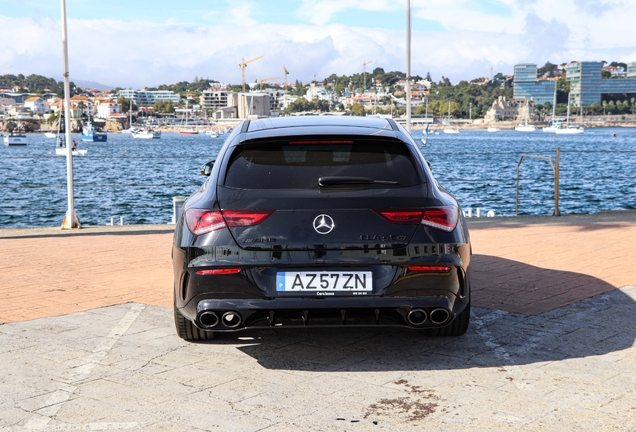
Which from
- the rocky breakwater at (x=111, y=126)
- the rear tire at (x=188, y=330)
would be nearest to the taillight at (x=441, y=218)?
the rear tire at (x=188, y=330)

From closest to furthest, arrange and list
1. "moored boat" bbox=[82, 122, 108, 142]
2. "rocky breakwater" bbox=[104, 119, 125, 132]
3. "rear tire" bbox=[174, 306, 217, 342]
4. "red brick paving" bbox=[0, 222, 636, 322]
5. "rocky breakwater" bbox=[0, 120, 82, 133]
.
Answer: "rear tire" bbox=[174, 306, 217, 342] → "red brick paving" bbox=[0, 222, 636, 322] → "moored boat" bbox=[82, 122, 108, 142] → "rocky breakwater" bbox=[0, 120, 82, 133] → "rocky breakwater" bbox=[104, 119, 125, 132]

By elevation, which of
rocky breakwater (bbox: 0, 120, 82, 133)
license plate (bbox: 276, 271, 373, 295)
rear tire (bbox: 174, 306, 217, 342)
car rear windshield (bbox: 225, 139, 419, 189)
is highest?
rocky breakwater (bbox: 0, 120, 82, 133)

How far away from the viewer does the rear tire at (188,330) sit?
5.23 m

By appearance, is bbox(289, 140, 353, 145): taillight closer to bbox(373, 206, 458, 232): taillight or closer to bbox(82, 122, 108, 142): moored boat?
bbox(373, 206, 458, 232): taillight

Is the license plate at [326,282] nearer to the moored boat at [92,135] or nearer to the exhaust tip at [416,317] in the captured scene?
the exhaust tip at [416,317]

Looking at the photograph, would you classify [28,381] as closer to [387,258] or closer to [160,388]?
[160,388]

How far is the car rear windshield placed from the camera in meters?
4.69

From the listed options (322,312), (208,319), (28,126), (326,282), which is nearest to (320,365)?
(322,312)

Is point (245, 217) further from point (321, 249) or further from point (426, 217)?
point (426, 217)

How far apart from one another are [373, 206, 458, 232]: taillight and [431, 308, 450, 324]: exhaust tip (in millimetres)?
490

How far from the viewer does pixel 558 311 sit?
626 centimetres

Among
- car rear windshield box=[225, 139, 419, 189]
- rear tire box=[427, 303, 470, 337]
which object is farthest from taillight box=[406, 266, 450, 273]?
rear tire box=[427, 303, 470, 337]

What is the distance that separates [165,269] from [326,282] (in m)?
4.30

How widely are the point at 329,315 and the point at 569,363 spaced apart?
5.01 feet
